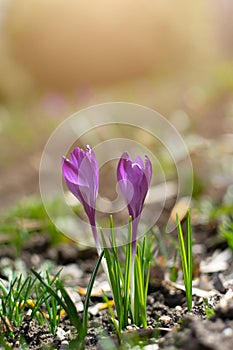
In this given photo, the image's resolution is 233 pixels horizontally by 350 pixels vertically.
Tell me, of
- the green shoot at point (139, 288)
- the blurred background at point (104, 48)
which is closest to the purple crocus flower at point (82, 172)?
the green shoot at point (139, 288)

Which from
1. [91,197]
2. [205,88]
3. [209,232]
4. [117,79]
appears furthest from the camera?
[117,79]

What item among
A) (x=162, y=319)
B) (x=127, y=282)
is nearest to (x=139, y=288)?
(x=127, y=282)

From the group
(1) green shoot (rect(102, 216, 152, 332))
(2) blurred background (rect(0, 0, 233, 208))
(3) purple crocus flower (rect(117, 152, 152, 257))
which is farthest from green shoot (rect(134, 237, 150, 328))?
(2) blurred background (rect(0, 0, 233, 208))

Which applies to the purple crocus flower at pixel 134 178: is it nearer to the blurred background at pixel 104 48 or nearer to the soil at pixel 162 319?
the soil at pixel 162 319

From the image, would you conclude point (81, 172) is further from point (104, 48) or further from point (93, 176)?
point (104, 48)

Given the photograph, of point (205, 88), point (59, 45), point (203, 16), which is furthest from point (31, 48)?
point (205, 88)

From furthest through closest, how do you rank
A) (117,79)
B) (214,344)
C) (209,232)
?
(117,79) < (209,232) < (214,344)

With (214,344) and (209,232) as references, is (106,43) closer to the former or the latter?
(209,232)

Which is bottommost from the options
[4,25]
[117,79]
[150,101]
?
[150,101]
